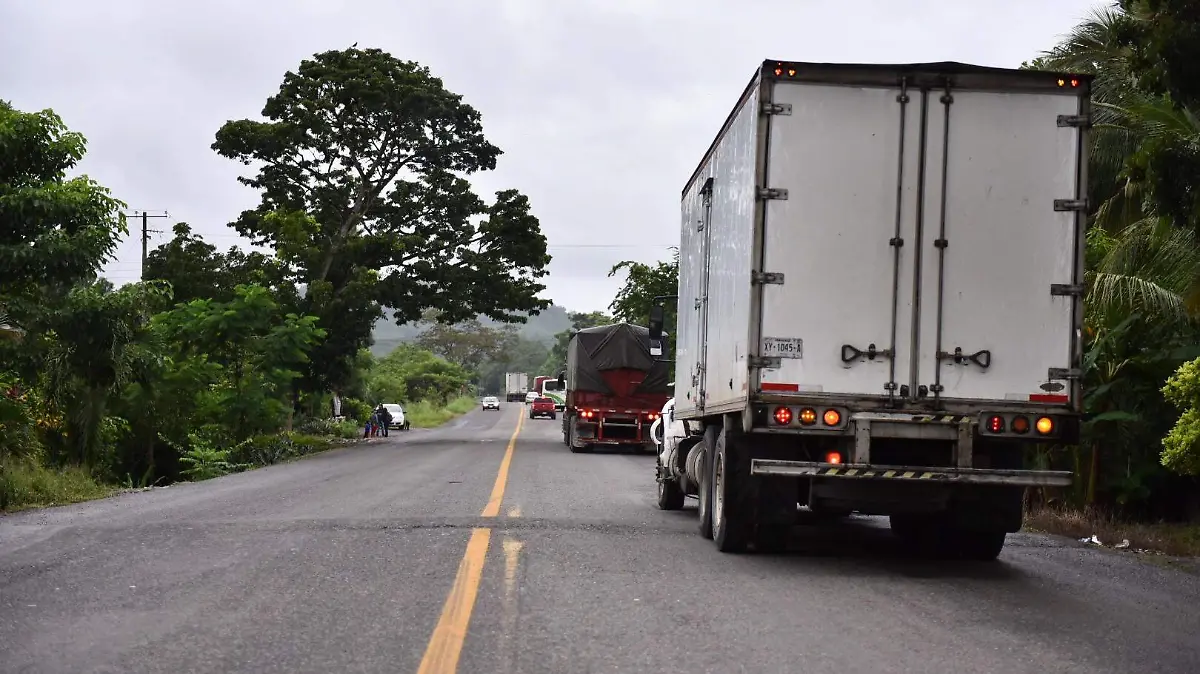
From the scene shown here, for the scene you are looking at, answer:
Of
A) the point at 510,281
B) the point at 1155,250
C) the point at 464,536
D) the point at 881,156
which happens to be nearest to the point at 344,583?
the point at 464,536

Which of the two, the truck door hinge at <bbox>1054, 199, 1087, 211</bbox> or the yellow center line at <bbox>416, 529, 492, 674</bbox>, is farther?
the truck door hinge at <bbox>1054, 199, 1087, 211</bbox>

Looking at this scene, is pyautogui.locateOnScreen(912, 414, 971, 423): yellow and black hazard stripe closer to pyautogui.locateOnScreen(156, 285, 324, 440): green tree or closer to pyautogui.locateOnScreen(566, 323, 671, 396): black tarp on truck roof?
pyautogui.locateOnScreen(566, 323, 671, 396): black tarp on truck roof

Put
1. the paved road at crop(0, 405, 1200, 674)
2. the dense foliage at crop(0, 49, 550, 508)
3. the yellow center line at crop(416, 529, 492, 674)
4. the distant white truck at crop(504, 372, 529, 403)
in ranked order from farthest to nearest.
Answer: the distant white truck at crop(504, 372, 529, 403), the dense foliage at crop(0, 49, 550, 508), the paved road at crop(0, 405, 1200, 674), the yellow center line at crop(416, 529, 492, 674)

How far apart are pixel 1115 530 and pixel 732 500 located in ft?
17.8

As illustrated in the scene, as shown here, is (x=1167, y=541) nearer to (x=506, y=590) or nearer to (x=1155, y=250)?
(x=1155, y=250)

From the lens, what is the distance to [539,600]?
25.3ft

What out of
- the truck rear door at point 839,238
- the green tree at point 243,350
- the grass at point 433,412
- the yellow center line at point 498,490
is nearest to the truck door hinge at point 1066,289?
the truck rear door at point 839,238

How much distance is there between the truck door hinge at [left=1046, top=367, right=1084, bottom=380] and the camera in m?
9.37

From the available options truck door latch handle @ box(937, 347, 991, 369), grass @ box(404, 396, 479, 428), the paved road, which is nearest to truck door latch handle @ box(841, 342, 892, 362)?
truck door latch handle @ box(937, 347, 991, 369)

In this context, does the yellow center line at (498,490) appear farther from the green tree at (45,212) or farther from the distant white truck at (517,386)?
the distant white truck at (517,386)

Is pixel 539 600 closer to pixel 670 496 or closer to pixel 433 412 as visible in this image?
pixel 670 496

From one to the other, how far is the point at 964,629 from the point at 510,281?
3512 cm

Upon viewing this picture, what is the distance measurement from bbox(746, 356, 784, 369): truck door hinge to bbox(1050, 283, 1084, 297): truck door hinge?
7.05 ft

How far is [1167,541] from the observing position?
12.3 m
